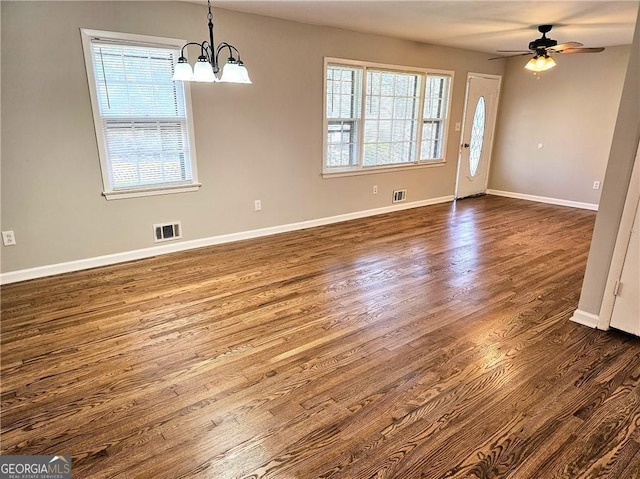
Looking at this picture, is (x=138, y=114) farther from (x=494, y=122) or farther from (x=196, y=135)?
(x=494, y=122)

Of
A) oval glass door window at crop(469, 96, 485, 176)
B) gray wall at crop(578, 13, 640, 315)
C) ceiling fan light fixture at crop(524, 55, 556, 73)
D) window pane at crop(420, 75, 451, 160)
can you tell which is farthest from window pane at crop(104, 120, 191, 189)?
oval glass door window at crop(469, 96, 485, 176)

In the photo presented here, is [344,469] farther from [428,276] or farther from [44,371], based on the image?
[428,276]

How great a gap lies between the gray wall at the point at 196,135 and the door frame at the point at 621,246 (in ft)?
10.9

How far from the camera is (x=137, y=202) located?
387 cm

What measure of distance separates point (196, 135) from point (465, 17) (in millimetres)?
3078

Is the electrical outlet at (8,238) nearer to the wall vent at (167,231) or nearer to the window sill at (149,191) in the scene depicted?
the window sill at (149,191)

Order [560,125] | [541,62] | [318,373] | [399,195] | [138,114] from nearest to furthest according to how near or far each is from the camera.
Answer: [318,373] → [138,114] → [541,62] → [399,195] → [560,125]

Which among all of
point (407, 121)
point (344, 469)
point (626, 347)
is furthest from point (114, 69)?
point (626, 347)

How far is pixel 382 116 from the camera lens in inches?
219

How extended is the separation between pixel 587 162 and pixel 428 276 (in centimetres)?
450

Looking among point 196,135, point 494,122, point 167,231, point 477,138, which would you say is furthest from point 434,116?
point 167,231

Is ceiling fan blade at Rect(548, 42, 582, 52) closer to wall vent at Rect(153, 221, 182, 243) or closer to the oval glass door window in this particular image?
the oval glass door window

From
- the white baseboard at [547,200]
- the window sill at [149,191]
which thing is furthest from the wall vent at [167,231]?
the white baseboard at [547,200]

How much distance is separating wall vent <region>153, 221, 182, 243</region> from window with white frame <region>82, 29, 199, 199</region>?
1.19 feet
